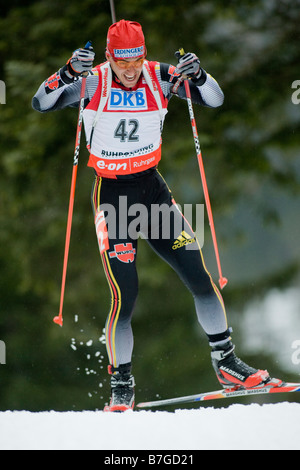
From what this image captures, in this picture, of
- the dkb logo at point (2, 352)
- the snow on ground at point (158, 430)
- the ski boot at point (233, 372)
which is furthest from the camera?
the dkb logo at point (2, 352)

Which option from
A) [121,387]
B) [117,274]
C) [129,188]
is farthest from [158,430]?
[129,188]

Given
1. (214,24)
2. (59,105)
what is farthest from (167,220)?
(214,24)

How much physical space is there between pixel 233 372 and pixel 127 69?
181 centimetres

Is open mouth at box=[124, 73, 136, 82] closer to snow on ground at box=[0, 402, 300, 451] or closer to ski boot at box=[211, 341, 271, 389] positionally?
ski boot at box=[211, 341, 271, 389]

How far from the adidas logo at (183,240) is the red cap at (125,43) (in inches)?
39.7

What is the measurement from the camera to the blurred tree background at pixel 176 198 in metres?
7.99

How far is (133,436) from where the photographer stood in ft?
10.0

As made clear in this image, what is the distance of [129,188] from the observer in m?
3.47

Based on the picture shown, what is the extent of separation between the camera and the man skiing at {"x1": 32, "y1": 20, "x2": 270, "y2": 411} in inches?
133

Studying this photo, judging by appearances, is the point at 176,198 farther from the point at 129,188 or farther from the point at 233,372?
the point at 233,372

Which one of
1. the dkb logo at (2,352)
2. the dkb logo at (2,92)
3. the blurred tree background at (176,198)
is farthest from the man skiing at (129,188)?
the dkb logo at (2,352)

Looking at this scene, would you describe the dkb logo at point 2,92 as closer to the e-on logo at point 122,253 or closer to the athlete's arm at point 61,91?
the athlete's arm at point 61,91

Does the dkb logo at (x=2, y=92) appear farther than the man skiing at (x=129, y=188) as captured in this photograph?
Yes

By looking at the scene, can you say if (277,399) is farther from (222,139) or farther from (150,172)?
(150,172)
